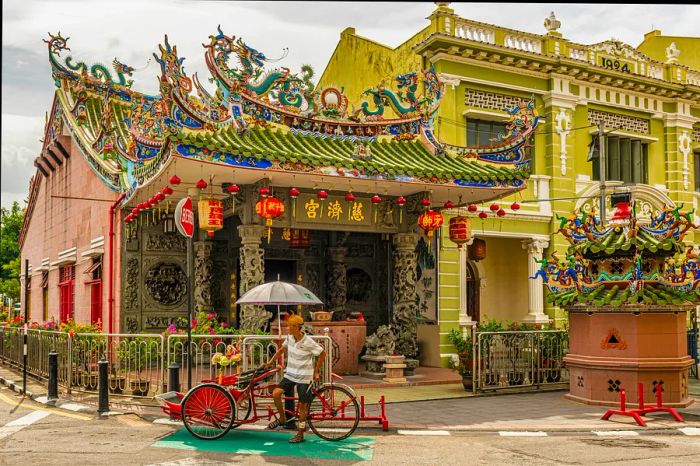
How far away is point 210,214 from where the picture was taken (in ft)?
44.8

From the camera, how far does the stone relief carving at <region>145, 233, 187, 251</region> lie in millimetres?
17469

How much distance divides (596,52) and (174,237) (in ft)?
44.0

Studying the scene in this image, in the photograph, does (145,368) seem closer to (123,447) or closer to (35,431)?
(35,431)

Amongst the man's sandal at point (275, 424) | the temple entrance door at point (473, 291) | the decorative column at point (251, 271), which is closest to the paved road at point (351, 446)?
the man's sandal at point (275, 424)

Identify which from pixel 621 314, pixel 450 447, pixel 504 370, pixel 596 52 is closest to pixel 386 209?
pixel 504 370

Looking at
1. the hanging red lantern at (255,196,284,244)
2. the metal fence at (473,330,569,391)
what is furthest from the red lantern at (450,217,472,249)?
the hanging red lantern at (255,196,284,244)

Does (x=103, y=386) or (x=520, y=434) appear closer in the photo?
(x=520, y=434)

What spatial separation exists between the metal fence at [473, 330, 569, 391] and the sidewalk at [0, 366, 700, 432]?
0.32 metres

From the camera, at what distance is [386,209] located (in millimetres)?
16547

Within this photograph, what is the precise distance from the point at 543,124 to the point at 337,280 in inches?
288

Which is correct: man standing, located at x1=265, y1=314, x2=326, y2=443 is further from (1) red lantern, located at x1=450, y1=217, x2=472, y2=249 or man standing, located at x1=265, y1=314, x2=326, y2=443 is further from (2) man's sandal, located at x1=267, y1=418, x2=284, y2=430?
(1) red lantern, located at x1=450, y1=217, x2=472, y2=249

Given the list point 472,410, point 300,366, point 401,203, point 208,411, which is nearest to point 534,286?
point 401,203

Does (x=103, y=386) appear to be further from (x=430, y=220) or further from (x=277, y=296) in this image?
(x=430, y=220)

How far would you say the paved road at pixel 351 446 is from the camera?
319 inches
